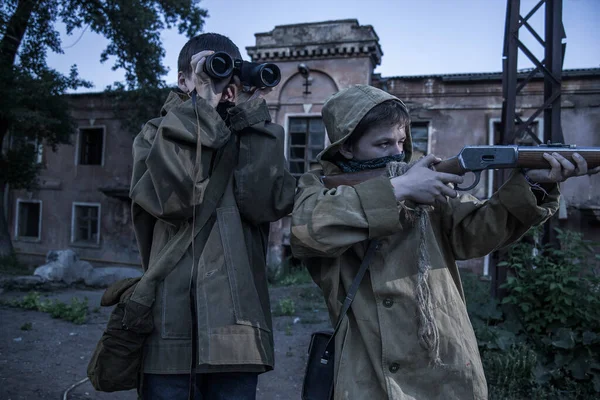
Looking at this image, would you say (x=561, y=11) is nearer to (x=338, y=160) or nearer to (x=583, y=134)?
(x=338, y=160)

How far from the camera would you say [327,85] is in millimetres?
14625

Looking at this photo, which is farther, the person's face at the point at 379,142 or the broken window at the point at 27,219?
the broken window at the point at 27,219

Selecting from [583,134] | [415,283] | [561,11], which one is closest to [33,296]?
[415,283]

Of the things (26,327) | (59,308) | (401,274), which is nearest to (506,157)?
(401,274)

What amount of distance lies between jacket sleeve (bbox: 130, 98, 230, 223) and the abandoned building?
9.33 meters

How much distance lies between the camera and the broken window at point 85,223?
60.2ft

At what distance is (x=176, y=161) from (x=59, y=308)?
20.0ft

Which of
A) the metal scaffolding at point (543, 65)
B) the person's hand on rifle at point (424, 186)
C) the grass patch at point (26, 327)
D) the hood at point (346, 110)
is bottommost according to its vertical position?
the grass patch at point (26, 327)

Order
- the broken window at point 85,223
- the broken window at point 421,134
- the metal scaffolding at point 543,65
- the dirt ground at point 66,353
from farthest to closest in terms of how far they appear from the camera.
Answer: the broken window at point 85,223 → the broken window at point 421,134 → the metal scaffolding at point 543,65 → the dirt ground at point 66,353

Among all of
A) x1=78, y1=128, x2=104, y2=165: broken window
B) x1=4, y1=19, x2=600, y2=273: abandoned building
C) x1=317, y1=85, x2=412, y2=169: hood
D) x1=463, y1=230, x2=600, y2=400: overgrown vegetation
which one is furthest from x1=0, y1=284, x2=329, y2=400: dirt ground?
x1=78, y1=128, x2=104, y2=165: broken window

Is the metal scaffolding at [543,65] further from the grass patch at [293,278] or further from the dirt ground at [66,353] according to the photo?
the grass patch at [293,278]

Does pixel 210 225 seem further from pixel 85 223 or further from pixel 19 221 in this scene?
pixel 19 221

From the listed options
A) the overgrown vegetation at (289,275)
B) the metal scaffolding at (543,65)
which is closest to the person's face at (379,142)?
the metal scaffolding at (543,65)

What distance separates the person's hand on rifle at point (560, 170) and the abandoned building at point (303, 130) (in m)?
8.90
